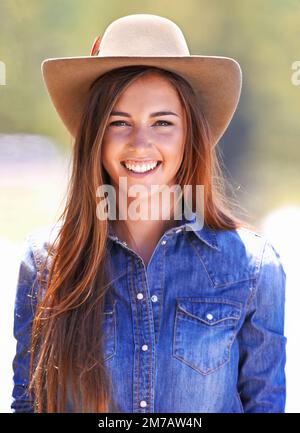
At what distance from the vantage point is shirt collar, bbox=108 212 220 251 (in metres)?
1.59

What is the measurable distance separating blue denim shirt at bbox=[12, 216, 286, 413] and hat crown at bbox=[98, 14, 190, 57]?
0.40 m

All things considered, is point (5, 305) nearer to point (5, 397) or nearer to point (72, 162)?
point (5, 397)

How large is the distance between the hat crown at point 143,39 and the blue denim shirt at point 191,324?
40 cm

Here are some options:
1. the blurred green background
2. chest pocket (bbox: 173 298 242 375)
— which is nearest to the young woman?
chest pocket (bbox: 173 298 242 375)

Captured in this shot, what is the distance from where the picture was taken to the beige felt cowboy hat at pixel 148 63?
1.56 meters

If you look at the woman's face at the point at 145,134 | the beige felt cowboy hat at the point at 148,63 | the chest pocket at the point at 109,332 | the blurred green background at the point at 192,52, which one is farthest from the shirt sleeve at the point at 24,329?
the blurred green background at the point at 192,52

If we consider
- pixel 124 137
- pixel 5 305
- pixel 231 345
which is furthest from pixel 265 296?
pixel 5 305

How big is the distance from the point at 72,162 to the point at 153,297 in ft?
1.28

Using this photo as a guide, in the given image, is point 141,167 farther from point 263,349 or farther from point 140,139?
point 263,349

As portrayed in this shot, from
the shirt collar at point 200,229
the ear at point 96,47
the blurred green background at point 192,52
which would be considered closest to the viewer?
the shirt collar at point 200,229

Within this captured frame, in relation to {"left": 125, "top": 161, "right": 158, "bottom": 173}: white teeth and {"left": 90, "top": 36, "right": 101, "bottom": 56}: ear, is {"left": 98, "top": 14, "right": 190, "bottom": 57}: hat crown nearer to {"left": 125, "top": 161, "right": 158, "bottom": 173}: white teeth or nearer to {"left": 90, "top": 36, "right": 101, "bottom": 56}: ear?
{"left": 90, "top": 36, "right": 101, "bottom": 56}: ear

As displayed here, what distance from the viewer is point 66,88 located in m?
1.71

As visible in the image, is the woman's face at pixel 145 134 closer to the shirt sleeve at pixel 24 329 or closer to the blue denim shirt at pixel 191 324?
the blue denim shirt at pixel 191 324

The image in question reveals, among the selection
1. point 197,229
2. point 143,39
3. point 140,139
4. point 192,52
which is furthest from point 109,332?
point 192,52
